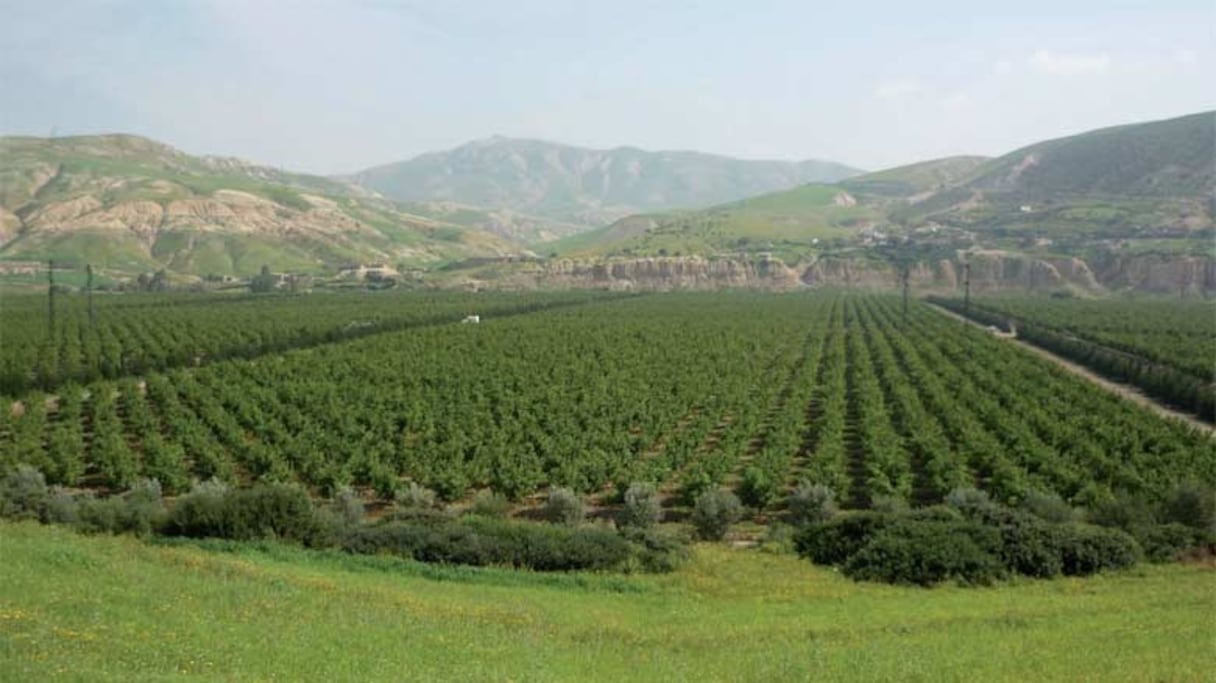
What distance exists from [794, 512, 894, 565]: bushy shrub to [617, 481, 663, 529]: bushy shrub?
15.7 ft

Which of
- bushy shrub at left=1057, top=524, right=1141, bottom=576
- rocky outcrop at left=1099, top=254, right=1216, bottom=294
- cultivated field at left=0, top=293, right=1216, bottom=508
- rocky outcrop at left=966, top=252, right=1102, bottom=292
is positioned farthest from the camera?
rocky outcrop at left=966, top=252, right=1102, bottom=292

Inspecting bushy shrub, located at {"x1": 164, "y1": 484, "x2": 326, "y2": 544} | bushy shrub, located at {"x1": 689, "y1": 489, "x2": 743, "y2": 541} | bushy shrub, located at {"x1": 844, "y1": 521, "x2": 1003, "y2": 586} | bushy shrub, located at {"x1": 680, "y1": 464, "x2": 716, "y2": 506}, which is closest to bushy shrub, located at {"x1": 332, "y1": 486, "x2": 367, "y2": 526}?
bushy shrub, located at {"x1": 164, "y1": 484, "x2": 326, "y2": 544}

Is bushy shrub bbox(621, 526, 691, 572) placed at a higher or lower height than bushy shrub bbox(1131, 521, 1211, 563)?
higher

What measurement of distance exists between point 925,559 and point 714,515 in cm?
701

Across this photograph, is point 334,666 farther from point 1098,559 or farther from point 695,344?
point 695,344

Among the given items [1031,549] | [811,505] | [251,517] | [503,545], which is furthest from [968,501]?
[251,517]

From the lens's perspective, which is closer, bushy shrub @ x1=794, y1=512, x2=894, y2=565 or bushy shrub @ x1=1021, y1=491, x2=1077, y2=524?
bushy shrub @ x1=794, y1=512, x2=894, y2=565

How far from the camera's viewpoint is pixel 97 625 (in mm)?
14000

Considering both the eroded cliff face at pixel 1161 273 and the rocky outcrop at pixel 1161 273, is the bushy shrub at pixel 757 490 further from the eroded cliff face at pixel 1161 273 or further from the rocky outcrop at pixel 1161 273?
the eroded cliff face at pixel 1161 273

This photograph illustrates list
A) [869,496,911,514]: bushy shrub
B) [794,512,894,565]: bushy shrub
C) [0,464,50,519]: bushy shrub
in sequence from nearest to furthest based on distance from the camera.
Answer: [794,512,894,565]: bushy shrub, [0,464,50,519]: bushy shrub, [869,496,911,514]: bushy shrub

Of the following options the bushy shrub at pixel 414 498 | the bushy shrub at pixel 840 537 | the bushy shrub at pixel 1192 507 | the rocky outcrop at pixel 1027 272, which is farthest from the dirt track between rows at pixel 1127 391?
the rocky outcrop at pixel 1027 272

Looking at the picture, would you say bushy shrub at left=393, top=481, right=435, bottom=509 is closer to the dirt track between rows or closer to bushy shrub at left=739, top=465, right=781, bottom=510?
bushy shrub at left=739, top=465, right=781, bottom=510

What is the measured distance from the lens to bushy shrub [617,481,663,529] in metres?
28.0

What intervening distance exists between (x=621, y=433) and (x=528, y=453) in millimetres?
4787
